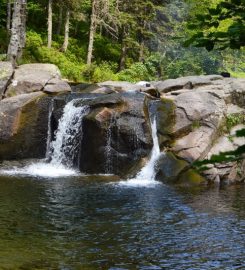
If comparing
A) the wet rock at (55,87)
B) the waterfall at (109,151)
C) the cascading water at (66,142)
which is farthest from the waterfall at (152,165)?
the wet rock at (55,87)

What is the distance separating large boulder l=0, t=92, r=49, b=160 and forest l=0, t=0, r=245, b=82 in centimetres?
590

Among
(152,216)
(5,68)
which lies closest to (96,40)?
(5,68)

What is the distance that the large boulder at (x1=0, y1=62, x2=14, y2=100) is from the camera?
18.1 meters

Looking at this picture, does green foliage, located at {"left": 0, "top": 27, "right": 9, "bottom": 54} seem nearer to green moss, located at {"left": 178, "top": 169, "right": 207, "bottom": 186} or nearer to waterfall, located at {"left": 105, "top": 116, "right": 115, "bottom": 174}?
waterfall, located at {"left": 105, "top": 116, "right": 115, "bottom": 174}

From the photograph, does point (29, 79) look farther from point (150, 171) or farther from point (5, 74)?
point (150, 171)

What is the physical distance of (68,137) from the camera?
1714 centimetres

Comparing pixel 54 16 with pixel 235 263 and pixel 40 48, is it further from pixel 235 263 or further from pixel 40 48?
pixel 235 263

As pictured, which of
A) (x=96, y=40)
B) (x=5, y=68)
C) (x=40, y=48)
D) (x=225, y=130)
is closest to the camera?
(x=225, y=130)

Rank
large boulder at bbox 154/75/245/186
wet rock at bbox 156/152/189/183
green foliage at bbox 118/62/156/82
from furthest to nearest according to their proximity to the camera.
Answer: green foliage at bbox 118/62/156/82 < large boulder at bbox 154/75/245/186 < wet rock at bbox 156/152/189/183

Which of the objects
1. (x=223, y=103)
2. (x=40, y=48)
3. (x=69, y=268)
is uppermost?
(x=40, y=48)

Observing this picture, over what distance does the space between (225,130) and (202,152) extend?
1.84 meters

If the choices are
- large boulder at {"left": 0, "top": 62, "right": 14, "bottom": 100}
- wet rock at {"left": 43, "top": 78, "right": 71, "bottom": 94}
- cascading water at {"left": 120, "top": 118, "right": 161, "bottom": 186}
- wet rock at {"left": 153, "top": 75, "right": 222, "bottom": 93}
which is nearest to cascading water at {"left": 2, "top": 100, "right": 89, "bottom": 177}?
wet rock at {"left": 43, "top": 78, "right": 71, "bottom": 94}

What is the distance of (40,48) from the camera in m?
29.2

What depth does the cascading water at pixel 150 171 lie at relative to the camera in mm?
14195
